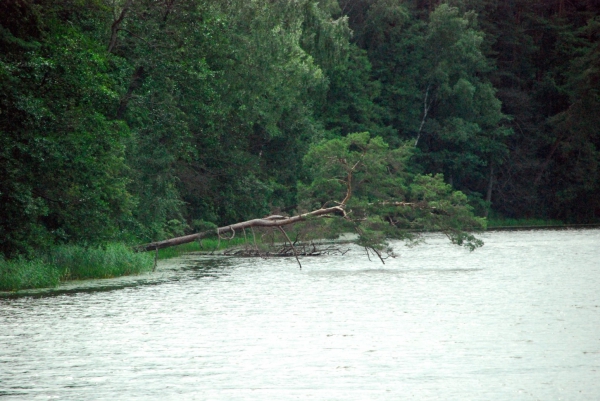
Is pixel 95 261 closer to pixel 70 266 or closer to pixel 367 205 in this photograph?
pixel 70 266

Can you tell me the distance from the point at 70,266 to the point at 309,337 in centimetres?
1193

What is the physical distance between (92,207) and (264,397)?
49.0 ft

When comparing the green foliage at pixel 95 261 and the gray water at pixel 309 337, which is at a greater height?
the green foliage at pixel 95 261

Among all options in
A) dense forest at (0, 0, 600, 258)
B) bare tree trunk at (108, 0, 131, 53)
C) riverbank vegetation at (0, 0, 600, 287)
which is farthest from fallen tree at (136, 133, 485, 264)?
bare tree trunk at (108, 0, 131, 53)

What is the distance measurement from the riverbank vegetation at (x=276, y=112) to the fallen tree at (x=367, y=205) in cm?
12

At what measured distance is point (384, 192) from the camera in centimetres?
3556

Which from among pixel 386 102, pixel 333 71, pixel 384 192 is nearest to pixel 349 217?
pixel 384 192

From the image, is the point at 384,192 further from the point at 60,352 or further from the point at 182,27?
the point at 60,352

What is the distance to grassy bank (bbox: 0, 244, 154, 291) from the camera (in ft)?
78.8

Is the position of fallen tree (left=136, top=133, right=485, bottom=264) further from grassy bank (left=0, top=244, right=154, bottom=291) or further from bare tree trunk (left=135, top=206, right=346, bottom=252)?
grassy bank (left=0, top=244, right=154, bottom=291)

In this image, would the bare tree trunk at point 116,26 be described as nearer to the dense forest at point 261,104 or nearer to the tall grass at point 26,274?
Answer: the dense forest at point 261,104

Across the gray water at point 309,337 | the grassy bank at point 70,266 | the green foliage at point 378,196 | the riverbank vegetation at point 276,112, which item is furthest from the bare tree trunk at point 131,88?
the green foliage at point 378,196

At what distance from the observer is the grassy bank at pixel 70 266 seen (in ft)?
78.8

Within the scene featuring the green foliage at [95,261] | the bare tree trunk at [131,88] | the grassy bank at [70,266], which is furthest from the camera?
the bare tree trunk at [131,88]
